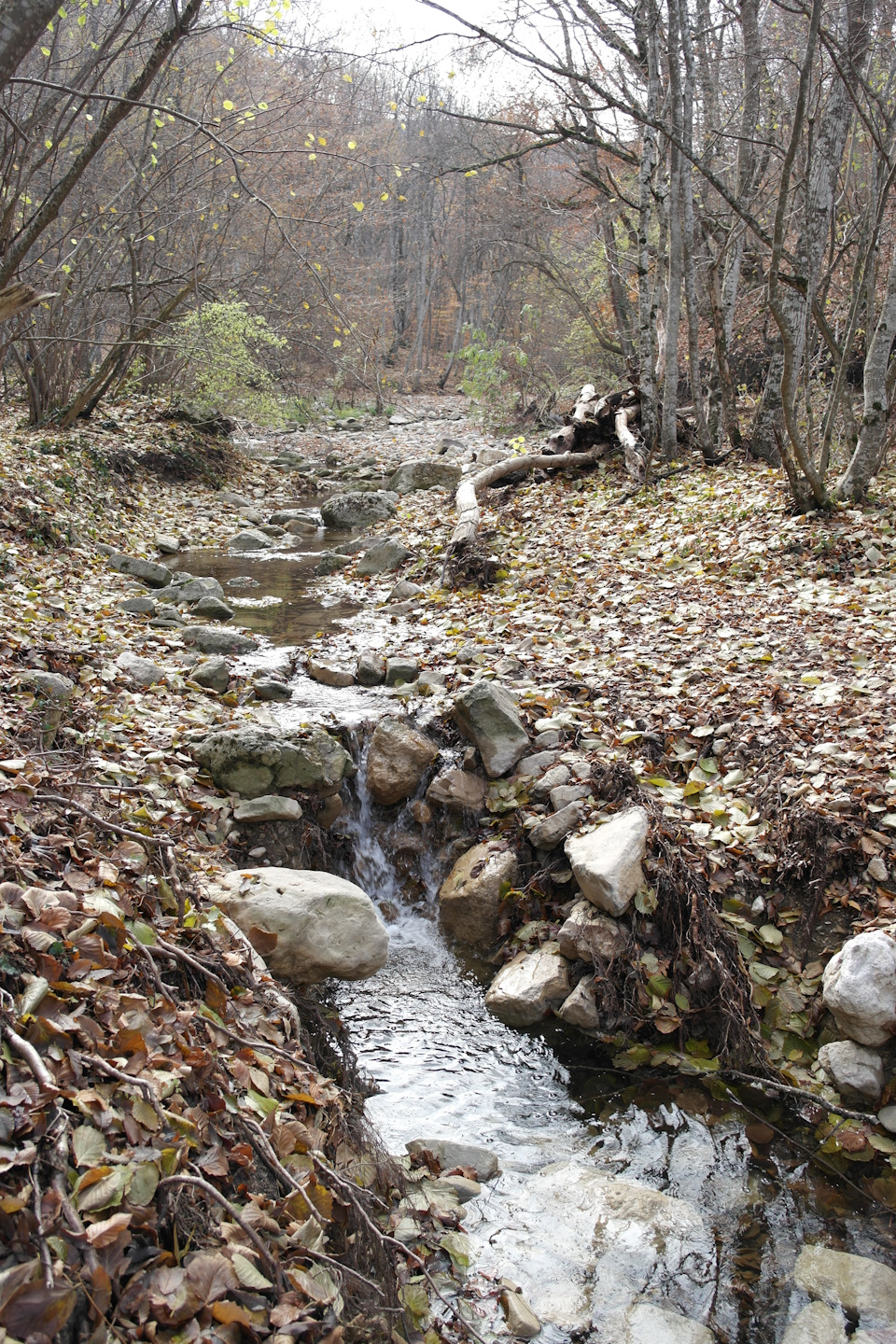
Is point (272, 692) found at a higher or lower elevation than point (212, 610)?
lower

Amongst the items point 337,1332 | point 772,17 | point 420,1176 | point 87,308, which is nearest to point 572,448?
point 772,17

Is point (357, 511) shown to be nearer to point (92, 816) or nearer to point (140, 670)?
point (140, 670)


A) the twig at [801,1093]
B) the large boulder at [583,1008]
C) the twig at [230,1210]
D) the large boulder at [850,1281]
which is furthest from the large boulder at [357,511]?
the twig at [230,1210]

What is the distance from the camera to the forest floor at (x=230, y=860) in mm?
1868

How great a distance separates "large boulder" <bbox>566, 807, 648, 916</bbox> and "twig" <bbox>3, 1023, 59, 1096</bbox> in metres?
2.60

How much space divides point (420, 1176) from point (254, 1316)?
1331 mm

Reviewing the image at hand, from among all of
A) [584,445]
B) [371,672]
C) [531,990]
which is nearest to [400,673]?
[371,672]

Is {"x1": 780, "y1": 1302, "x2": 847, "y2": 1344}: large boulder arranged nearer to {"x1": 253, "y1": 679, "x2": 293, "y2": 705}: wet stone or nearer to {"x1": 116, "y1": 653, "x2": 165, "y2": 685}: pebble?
{"x1": 253, "y1": 679, "x2": 293, "y2": 705}: wet stone

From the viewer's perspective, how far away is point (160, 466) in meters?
12.6

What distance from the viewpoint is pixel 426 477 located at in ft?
45.4

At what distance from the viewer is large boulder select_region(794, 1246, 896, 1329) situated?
2.62 meters

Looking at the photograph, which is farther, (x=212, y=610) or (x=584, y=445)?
(x=584, y=445)

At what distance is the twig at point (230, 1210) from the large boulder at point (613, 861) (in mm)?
2305

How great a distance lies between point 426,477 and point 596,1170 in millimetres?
11901
